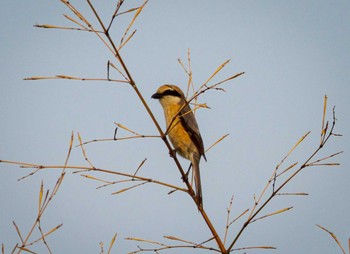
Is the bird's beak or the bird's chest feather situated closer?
the bird's chest feather

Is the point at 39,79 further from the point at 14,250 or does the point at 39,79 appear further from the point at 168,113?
the point at 168,113

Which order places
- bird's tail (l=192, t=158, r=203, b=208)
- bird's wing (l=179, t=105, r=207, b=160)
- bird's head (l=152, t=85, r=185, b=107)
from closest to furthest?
bird's tail (l=192, t=158, r=203, b=208) → bird's wing (l=179, t=105, r=207, b=160) → bird's head (l=152, t=85, r=185, b=107)

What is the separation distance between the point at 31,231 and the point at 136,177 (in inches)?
27.0

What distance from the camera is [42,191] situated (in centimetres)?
242

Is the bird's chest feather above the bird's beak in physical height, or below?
below

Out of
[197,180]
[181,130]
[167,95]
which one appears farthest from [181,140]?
[197,180]

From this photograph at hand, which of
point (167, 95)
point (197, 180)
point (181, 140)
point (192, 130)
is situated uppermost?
point (167, 95)

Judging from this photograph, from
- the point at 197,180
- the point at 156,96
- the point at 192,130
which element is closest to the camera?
the point at 197,180

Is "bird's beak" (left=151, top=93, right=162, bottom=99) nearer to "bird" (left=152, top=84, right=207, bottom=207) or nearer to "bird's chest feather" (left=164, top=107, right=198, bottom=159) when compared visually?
"bird" (left=152, top=84, right=207, bottom=207)

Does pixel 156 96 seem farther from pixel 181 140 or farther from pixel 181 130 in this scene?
pixel 181 140

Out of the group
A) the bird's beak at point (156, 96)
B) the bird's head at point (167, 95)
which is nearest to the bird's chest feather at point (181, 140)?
the bird's head at point (167, 95)

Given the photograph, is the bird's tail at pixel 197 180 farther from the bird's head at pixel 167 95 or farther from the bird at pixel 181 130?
the bird's head at pixel 167 95

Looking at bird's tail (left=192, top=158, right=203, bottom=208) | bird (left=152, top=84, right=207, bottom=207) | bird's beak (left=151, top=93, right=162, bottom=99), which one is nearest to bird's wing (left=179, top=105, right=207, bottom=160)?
bird (left=152, top=84, right=207, bottom=207)

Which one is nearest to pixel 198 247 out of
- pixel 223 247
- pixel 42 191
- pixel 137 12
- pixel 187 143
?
pixel 223 247
